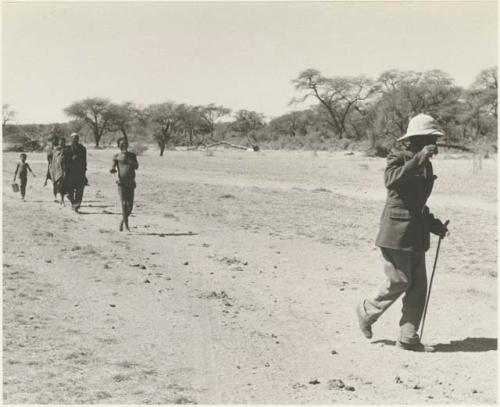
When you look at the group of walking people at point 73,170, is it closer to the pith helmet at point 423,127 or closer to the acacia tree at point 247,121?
the pith helmet at point 423,127

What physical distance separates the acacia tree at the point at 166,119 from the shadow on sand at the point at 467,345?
172 feet

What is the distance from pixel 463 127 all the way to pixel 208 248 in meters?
34.6

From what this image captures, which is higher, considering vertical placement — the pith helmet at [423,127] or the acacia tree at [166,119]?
the acacia tree at [166,119]

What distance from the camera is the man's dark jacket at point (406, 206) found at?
5.09 metres

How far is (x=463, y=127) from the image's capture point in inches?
1641

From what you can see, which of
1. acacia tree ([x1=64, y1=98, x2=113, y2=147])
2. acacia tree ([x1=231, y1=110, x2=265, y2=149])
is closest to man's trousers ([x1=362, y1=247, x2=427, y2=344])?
acacia tree ([x1=64, y1=98, x2=113, y2=147])

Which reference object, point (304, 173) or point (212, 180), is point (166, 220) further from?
point (304, 173)

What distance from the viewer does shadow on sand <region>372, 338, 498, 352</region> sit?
529 centimetres

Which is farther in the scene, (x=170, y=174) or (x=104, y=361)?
(x=170, y=174)

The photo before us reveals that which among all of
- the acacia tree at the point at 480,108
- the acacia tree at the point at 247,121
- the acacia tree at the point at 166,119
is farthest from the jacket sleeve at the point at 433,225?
the acacia tree at the point at 247,121

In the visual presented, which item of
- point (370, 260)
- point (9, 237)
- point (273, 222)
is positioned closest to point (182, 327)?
point (370, 260)

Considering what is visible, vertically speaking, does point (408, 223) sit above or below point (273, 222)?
above

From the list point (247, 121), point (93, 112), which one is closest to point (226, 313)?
point (93, 112)

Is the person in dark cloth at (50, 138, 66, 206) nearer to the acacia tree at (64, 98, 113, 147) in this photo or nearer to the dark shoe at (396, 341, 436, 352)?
the dark shoe at (396, 341, 436, 352)
